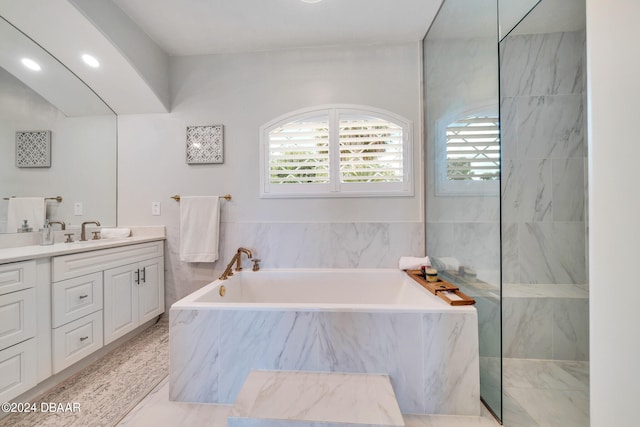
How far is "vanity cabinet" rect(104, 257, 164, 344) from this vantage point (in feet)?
6.17

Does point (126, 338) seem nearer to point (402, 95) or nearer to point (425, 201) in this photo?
point (425, 201)

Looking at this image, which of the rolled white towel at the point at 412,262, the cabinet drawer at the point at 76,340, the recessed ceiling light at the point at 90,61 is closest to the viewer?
the cabinet drawer at the point at 76,340

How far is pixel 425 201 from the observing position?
2264 mm

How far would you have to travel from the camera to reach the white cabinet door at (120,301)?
1865 millimetres

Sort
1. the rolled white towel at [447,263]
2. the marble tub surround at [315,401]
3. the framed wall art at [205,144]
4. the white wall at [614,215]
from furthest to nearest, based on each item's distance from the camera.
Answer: the framed wall art at [205,144]
the rolled white towel at [447,263]
the marble tub surround at [315,401]
the white wall at [614,215]

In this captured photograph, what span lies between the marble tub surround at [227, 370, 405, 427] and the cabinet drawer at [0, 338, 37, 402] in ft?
3.81

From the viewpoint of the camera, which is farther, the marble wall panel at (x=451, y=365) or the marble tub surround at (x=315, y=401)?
the marble wall panel at (x=451, y=365)

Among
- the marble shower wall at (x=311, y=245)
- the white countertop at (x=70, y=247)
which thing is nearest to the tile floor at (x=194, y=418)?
the white countertop at (x=70, y=247)

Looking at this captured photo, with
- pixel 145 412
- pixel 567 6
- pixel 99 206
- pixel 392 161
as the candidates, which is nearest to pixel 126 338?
pixel 145 412

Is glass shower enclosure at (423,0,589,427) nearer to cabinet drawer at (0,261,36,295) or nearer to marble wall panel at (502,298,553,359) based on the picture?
marble wall panel at (502,298,553,359)

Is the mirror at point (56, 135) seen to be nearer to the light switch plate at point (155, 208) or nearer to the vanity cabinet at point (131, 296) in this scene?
the light switch plate at point (155, 208)

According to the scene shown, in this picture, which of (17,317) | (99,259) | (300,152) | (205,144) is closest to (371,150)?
(300,152)

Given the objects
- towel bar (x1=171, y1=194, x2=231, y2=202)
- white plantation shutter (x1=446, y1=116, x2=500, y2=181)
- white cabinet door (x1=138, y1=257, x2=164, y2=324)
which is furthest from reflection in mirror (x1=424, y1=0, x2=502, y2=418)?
white cabinet door (x1=138, y1=257, x2=164, y2=324)

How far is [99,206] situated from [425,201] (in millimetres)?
2899
